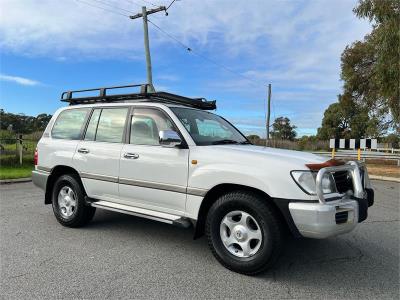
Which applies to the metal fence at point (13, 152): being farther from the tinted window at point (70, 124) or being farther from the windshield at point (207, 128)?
the windshield at point (207, 128)

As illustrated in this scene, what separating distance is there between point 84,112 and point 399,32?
1327cm

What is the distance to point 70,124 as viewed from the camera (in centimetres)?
618

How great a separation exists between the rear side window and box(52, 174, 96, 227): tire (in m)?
0.81

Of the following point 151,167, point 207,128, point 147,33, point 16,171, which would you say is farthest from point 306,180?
point 147,33

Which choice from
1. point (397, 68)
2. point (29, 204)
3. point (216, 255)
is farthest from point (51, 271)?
point (397, 68)

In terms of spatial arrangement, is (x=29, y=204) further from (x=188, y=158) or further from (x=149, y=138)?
(x=188, y=158)

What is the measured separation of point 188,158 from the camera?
15.1 ft

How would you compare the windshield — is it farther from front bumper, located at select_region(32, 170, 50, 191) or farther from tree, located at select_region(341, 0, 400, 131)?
tree, located at select_region(341, 0, 400, 131)

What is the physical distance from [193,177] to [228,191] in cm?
44

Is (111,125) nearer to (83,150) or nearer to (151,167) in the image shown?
(83,150)

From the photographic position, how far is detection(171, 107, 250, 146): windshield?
16.3ft

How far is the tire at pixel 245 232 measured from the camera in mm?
3947

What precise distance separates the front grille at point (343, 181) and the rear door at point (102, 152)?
9.14ft

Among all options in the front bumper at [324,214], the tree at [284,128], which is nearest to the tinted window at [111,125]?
the front bumper at [324,214]
